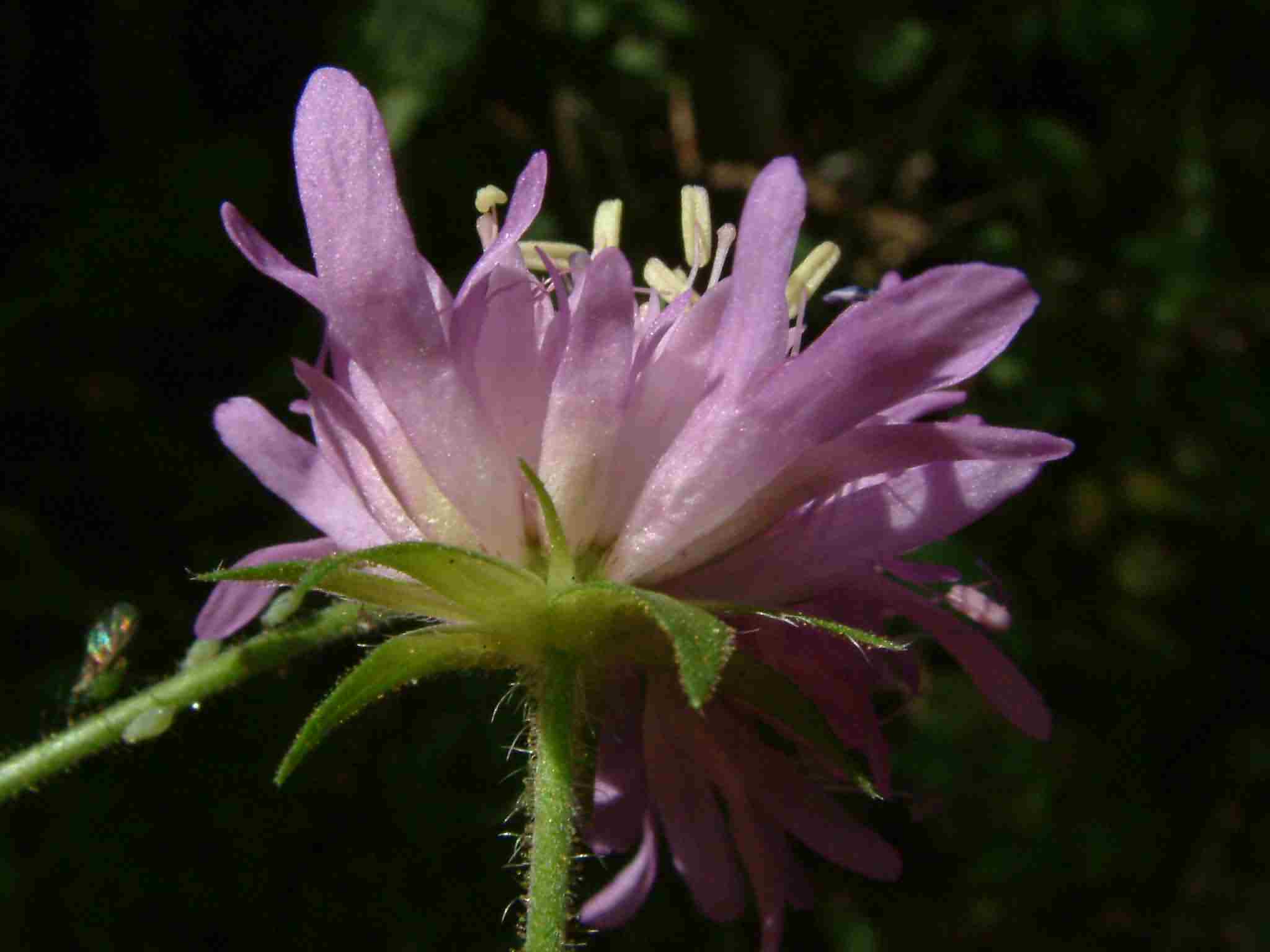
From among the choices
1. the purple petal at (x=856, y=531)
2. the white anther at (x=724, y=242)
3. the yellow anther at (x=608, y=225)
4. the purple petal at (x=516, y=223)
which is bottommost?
the purple petal at (x=856, y=531)

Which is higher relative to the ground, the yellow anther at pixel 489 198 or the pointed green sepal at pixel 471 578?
the yellow anther at pixel 489 198

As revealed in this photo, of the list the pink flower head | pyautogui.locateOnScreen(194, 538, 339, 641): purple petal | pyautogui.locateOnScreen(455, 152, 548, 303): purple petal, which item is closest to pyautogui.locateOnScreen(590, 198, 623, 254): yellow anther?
the pink flower head

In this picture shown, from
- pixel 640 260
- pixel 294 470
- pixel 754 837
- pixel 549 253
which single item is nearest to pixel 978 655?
pixel 754 837

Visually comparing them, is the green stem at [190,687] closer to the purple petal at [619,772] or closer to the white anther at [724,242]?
the purple petal at [619,772]

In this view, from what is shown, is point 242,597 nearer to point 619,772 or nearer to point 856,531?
point 619,772

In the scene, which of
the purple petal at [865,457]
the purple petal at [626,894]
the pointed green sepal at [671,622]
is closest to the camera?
the pointed green sepal at [671,622]

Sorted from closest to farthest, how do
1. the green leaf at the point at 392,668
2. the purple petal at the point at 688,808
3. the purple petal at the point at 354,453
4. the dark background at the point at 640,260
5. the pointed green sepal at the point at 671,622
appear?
1. the pointed green sepal at the point at 671,622
2. the green leaf at the point at 392,668
3. the purple petal at the point at 354,453
4. the purple petal at the point at 688,808
5. the dark background at the point at 640,260

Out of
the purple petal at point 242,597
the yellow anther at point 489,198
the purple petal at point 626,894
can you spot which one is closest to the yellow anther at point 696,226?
the yellow anther at point 489,198
